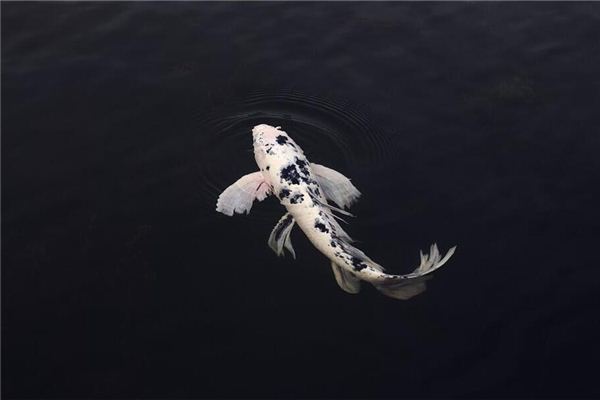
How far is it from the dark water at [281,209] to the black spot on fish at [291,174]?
886 mm

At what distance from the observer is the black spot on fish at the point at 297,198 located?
10.4 meters

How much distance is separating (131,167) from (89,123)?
187cm

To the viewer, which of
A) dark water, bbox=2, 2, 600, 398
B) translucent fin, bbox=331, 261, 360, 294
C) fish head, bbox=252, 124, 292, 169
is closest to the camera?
dark water, bbox=2, 2, 600, 398

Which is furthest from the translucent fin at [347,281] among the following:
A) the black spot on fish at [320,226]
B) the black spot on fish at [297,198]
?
the black spot on fish at [297,198]

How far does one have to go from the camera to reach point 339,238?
9.82 meters

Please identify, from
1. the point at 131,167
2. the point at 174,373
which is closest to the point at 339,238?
the point at 174,373

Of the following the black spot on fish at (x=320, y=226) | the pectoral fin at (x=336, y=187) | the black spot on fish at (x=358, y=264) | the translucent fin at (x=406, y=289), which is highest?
the pectoral fin at (x=336, y=187)

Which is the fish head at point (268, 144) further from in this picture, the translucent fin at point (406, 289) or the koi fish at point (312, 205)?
the translucent fin at point (406, 289)

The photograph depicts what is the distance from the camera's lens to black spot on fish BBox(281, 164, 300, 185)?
34.9 ft

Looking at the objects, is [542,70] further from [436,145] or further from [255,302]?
[255,302]

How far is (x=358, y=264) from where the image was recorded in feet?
30.8

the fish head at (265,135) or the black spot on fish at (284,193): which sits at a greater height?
the fish head at (265,135)

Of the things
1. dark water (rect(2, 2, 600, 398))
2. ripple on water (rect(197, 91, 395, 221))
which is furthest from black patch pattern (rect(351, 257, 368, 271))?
ripple on water (rect(197, 91, 395, 221))

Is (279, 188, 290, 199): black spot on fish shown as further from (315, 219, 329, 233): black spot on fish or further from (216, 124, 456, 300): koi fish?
(315, 219, 329, 233): black spot on fish
